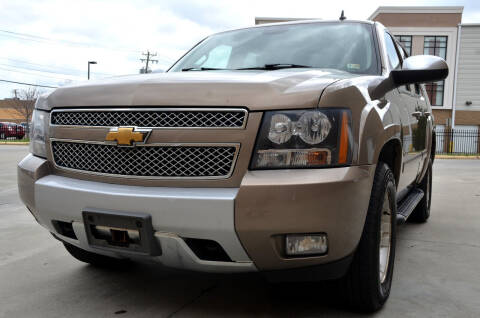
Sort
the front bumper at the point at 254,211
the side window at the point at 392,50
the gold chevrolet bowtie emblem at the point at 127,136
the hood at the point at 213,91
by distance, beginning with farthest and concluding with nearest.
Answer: the side window at the point at 392,50 < the gold chevrolet bowtie emblem at the point at 127,136 < the hood at the point at 213,91 < the front bumper at the point at 254,211

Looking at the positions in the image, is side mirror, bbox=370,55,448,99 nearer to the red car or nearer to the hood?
the hood

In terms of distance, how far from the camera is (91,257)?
10.5 feet

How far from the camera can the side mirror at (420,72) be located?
9.34 ft

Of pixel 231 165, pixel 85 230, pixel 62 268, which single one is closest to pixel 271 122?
pixel 231 165

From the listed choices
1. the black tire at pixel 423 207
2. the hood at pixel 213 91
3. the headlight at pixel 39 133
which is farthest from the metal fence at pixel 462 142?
the headlight at pixel 39 133

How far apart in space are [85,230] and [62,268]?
4.02 ft

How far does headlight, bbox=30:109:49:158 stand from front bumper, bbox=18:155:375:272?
54 centimetres

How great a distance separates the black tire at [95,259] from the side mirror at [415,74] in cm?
207

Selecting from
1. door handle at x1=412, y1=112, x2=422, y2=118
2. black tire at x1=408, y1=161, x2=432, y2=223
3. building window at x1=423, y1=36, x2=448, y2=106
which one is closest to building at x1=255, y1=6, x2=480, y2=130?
building window at x1=423, y1=36, x2=448, y2=106

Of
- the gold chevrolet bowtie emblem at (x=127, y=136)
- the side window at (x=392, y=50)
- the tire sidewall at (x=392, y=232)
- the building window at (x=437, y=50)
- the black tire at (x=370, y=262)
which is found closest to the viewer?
the gold chevrolet bowtie emblem at (x=127, y=136)

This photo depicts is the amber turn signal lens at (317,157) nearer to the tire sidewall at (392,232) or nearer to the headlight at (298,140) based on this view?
the headlight at (298,140)

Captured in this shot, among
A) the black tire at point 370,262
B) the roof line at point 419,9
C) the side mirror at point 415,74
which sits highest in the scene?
the roof line at point 419,9

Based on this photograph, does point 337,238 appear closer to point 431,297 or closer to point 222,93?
point 222,93

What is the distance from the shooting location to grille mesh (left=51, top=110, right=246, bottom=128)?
6.92 feet
